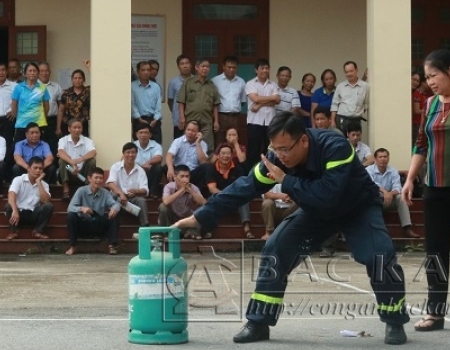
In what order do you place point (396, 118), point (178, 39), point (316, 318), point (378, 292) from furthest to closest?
1. point (178, 39)
2. point (396, 118)
3. point (316, 318)
4. point (378, 292)

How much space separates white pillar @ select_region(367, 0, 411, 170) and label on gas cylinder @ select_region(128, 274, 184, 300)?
1051 centimetres

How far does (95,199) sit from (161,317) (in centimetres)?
884

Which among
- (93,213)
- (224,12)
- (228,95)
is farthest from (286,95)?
(93,213)

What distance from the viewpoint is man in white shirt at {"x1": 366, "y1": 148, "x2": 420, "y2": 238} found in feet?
55.0

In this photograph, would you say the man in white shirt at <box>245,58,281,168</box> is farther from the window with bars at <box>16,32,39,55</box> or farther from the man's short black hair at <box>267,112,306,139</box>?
the man's short black hair at <box>267,112,306,139</box>

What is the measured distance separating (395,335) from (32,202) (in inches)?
386

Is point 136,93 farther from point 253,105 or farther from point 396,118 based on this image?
point 396,118

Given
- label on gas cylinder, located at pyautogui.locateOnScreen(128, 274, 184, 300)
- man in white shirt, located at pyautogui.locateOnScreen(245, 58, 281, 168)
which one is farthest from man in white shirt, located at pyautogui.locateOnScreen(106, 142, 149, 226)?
label on gas cylinder, located at pyautogui.locateOnScreen(128, 274, 184, 300)

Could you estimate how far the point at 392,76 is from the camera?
17.6 meters

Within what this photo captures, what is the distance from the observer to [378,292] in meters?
7.50

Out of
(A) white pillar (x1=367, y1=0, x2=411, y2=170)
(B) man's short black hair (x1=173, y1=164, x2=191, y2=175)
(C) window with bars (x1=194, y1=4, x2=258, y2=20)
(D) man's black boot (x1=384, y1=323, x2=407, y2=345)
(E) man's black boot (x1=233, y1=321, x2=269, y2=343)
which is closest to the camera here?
(D) man's black boot (x1=384, y1=323, x2=407, y2=345)

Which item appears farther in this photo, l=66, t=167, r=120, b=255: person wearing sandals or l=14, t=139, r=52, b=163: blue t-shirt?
l=14, t=139, r=52, b=163: blue t-shirt

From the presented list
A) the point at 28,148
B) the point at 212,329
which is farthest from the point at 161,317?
the point at 28,148

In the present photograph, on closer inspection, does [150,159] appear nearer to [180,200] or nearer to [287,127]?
[180,200]
